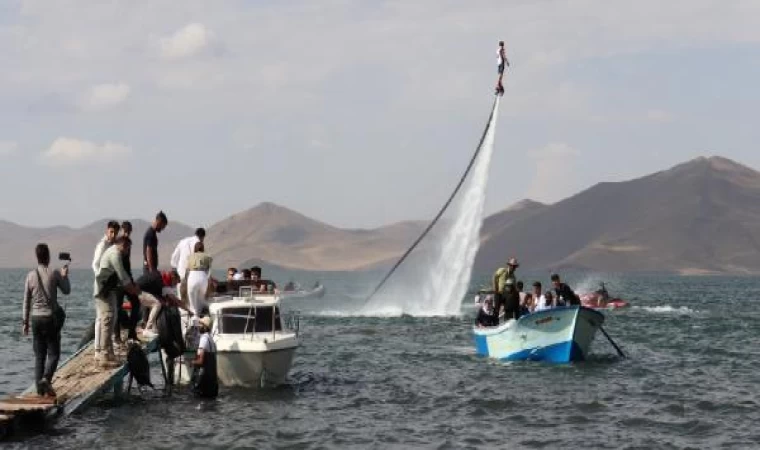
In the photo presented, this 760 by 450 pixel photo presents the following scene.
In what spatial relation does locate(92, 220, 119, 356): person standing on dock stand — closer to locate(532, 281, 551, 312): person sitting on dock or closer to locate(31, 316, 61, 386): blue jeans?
locate(31, 316, 61, 386): blue jeans

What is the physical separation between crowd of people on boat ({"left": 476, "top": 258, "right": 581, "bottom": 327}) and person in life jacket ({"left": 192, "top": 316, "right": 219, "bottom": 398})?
1127 cm

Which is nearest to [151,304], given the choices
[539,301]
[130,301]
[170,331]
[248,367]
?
[170,331]

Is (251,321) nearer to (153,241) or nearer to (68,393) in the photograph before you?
(153,241)

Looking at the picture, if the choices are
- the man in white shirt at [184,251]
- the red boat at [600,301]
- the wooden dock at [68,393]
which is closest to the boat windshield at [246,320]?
the man in white shirt at [184,251]

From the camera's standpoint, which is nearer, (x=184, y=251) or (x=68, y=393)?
(x=68, y=393)

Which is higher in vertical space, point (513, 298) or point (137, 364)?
point (513, 298)

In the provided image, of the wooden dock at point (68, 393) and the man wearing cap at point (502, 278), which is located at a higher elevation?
the man wearing cap at point (502, 278)

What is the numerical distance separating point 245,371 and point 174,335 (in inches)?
96.8

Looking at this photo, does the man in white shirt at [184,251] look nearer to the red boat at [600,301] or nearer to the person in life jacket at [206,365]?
the person in life jacket at [206,365]

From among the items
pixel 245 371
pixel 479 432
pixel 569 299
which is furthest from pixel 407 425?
pixel 569 299

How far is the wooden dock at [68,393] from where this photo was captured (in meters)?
21.5

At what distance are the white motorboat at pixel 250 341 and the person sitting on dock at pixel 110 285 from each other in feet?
12.8

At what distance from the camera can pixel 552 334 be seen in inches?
1463

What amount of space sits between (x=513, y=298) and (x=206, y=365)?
42.7 feet
